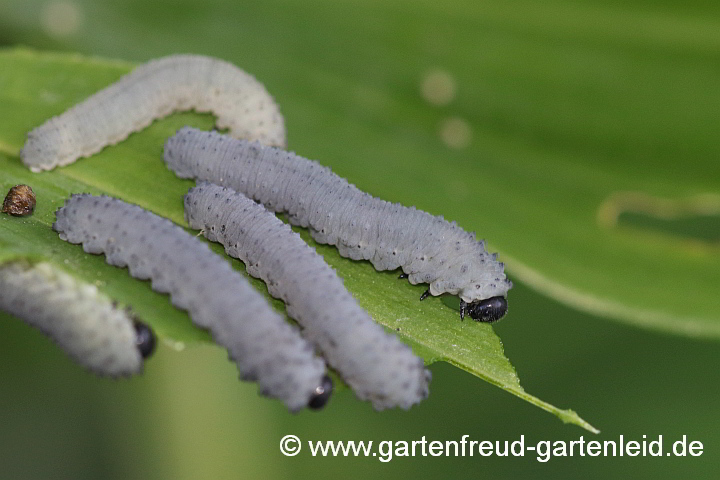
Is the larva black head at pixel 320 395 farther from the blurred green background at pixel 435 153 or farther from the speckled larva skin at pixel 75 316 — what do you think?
the blurred green background at pixel 435 153

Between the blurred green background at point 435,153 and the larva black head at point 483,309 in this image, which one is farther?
the blurred green background at point 435,153

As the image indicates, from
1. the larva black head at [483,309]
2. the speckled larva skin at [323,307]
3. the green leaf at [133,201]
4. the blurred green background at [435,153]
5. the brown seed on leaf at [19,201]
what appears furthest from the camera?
the blurred green background at [435,153]

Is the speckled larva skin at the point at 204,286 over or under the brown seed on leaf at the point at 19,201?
under

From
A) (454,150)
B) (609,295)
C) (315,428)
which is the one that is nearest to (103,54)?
(454,150)

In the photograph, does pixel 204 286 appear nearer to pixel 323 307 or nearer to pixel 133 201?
pixel 323 307

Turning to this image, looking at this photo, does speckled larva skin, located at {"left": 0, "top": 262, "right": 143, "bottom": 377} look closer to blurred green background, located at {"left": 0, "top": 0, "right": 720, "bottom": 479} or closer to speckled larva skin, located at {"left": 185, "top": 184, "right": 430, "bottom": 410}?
speckled larva skin, located at {"left": 185, "top": 184, "right": 430, "bottom": 410}

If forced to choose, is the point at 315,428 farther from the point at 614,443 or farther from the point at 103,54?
the point at 103,54

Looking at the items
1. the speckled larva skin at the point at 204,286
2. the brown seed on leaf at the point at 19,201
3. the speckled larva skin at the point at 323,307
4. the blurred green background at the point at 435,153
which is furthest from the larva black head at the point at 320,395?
the brown seed on leaf at the point at 19,201
